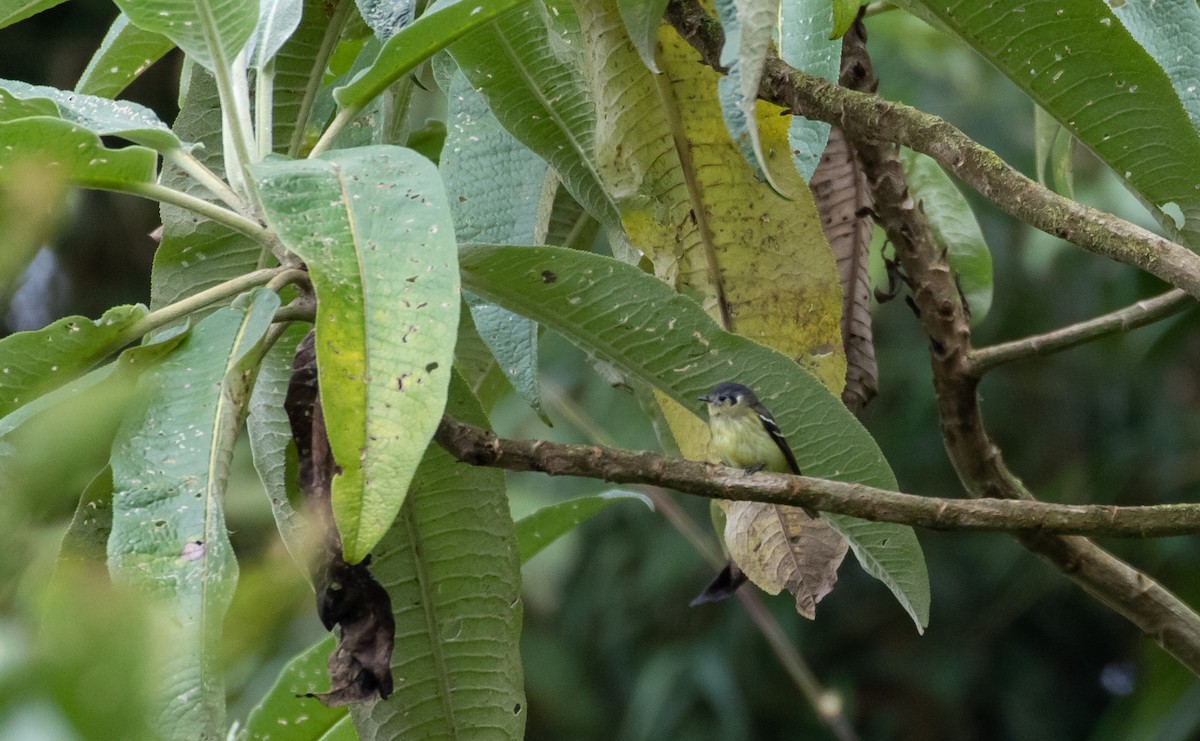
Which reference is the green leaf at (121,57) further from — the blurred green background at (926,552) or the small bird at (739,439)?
the blurred green background at (926,552)

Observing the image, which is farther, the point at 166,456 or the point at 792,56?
the point at 792,56

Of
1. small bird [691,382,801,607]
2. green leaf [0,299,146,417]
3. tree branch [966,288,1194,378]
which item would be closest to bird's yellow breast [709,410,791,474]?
small bird [691,382,801,607]

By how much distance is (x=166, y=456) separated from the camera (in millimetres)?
1033

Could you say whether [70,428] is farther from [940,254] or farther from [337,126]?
[940,254]

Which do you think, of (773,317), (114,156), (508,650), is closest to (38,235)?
(114,156)

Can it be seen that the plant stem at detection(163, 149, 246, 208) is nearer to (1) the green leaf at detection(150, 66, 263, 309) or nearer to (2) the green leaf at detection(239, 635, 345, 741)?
(1) the green leaf at detection(150, 66, 263, 309)

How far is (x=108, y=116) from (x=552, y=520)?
0.69 meters

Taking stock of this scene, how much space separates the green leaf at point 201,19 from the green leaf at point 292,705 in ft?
2.25

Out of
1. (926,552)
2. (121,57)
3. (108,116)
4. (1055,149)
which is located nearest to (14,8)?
(121,57)

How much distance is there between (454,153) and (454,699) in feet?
2.01

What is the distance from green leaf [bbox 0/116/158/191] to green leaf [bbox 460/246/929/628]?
326mm

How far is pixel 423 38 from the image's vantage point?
1.10 m

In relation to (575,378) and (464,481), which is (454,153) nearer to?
(464,481)

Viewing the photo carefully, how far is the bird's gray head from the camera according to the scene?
4.19ft
